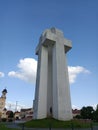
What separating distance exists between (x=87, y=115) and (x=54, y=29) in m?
52.8

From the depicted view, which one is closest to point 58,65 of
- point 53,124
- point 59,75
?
point 59,75

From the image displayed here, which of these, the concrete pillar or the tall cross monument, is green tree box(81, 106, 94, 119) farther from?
the concrete pillar

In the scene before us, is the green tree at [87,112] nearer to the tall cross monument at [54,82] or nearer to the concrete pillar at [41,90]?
the tall cross monument at [54,82]

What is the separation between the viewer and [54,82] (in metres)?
30.6

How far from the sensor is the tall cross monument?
28391mm

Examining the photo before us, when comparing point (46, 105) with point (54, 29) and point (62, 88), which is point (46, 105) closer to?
point (62, 88)

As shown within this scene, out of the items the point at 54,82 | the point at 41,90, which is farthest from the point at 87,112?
the point at 54,82

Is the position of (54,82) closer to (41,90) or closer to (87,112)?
(41,90)

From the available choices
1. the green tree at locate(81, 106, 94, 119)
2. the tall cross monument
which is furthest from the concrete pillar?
the green tree at locate(81, 106, 94, 119)

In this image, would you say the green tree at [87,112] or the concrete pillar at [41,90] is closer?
the concrete pillar at [41,90]

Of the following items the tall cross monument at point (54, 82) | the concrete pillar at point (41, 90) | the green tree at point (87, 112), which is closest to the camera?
the tall cross monument at point (54, 82)

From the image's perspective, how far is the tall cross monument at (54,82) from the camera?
28391 millimetres

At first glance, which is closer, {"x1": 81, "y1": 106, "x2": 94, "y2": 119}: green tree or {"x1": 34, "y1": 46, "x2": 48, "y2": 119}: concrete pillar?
{"x1": 34, "y1": 46, "x2": 48, "y2": 119}: concrete pillar

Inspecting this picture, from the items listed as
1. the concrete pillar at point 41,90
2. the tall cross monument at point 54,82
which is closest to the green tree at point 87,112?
the tall cross monument at point 54,82
